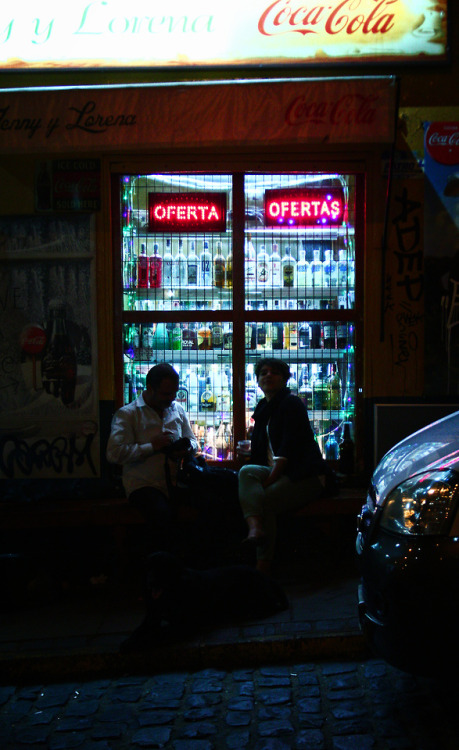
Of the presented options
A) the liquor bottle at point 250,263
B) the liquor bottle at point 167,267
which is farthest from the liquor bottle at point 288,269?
the liquor bottle at point 167,267

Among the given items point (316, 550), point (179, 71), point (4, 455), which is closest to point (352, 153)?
point (179, 71)

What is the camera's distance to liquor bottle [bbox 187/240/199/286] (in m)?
6.77

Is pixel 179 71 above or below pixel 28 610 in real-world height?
above

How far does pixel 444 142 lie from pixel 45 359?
13.2 feet

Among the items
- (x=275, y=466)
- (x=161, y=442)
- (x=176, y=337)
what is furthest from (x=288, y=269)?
(x=161, y=442)

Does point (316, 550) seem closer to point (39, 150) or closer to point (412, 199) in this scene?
point (412, 199)

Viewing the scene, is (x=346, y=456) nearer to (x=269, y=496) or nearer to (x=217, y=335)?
(x=269, y=496)

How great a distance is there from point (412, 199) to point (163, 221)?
2.26 meters

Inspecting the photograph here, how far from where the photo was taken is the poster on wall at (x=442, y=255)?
20.6ft

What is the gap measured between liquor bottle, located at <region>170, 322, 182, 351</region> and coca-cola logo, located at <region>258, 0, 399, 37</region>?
275 centimetres

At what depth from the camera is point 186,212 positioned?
6.65 metres

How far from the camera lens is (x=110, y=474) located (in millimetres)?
6406

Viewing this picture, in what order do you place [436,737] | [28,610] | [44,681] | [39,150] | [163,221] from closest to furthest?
[436,737]
[44,681]
[28,610]
[39,150]
[163,221]

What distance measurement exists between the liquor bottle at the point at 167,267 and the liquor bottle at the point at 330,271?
145 cm
